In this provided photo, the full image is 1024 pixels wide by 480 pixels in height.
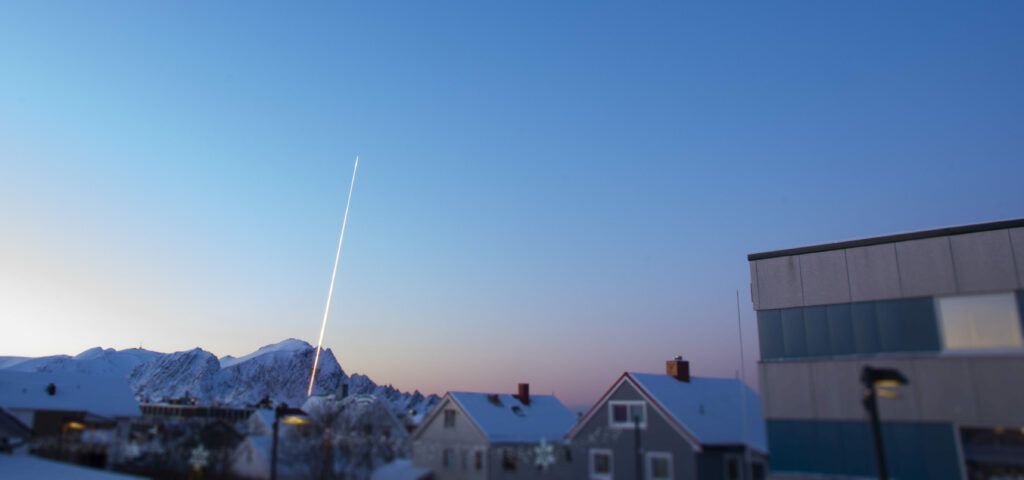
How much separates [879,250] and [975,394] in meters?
5.21

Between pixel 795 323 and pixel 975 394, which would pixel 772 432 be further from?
pixel 975 394

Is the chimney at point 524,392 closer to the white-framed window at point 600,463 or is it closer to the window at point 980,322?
the white-framed window at point 600,463

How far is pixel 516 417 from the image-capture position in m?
37.6

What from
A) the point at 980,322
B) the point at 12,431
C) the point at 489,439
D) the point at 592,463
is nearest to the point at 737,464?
the point at 592,463

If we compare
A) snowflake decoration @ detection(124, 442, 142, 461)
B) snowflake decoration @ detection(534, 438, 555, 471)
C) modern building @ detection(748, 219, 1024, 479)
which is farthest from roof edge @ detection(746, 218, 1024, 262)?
snowflake decoration @ detection(124, 442, 142, 461)

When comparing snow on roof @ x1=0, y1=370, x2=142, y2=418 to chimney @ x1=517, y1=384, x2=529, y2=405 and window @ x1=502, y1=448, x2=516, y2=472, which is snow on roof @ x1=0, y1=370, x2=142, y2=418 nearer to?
chimney @ x1=517, y1=384, x2=529, y2=405

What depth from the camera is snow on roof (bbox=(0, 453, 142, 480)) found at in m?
32.6

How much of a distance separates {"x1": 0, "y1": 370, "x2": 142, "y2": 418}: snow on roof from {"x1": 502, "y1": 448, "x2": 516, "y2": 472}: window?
3664 cm

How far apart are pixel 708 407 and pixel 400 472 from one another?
16027 mm

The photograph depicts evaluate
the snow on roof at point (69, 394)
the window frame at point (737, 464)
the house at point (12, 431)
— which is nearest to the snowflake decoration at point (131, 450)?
the house at point (12, 431)

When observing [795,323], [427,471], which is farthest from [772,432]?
[427,471]

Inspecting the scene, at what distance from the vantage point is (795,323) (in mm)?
22375

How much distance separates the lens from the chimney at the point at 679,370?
32909 millimetres

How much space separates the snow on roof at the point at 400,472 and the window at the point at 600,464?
9615 mm
